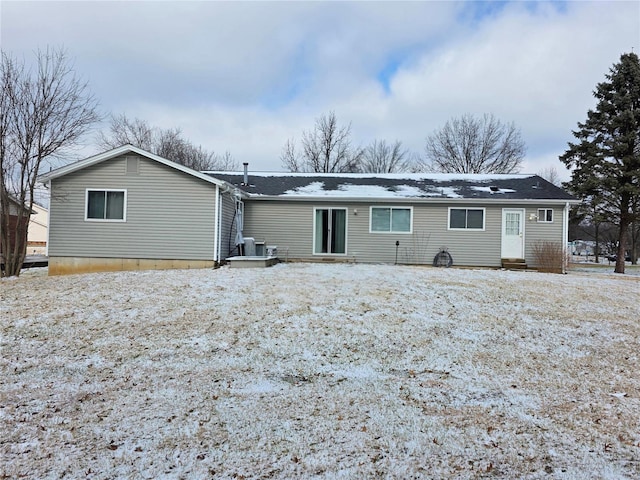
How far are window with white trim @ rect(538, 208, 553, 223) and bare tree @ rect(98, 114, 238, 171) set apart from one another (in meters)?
26.8

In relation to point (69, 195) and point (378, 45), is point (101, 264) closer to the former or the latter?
point (69, 195)

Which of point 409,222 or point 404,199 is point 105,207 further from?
point 409,222

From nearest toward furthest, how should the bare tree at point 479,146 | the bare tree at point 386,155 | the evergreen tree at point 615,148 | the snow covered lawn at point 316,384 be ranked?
the snow covered lawn at point 316,384 < the evergreen tree at point 615,148 < the bare tree at point 479,146 < the bare tree at point 386,155

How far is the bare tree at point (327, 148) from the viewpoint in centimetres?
3247

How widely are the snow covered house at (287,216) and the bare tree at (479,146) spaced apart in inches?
630

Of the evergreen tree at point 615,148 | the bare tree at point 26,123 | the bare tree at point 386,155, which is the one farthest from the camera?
the bare tree at point 386,155

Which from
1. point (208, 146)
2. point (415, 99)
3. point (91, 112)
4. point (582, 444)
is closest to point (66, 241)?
point (91, 112)

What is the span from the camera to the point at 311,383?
4.16 metres

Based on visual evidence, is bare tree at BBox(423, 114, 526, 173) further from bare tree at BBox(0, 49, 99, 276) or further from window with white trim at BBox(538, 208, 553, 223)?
bare tree at BBox(0, 49, 99, 276)

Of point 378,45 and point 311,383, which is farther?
point 378,45

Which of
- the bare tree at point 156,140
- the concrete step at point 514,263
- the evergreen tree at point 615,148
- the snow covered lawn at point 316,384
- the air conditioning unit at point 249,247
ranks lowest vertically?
the snow covered lawn at point 316,384

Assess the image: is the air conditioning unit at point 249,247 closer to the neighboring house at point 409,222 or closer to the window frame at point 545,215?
the neighboring house at point 409,222

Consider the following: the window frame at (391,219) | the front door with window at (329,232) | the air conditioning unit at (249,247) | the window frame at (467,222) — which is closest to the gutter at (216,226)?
the air conditioning unit at (249,247)

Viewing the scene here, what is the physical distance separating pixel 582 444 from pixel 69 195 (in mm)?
13544
